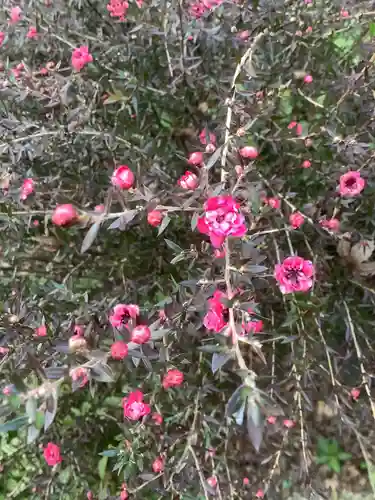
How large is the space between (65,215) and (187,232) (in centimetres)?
88

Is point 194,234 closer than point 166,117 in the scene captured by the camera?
Yes

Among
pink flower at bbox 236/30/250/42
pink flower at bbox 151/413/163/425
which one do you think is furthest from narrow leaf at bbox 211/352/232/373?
pink flower at bbox 236/30/250/42

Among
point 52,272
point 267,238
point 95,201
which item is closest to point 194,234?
point 267,238

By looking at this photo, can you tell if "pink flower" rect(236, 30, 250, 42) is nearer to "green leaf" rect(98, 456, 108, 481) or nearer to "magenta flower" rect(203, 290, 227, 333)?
A: "magenta flower" rect(203, 290, 227, 333)

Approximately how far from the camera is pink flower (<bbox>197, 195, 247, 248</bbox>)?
2.81ft

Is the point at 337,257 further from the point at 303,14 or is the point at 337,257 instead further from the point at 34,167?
the point at 34,167

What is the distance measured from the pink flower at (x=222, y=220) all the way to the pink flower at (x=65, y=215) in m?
0.23

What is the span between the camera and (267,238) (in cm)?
159

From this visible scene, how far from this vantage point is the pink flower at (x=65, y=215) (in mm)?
798

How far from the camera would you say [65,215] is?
0.80m

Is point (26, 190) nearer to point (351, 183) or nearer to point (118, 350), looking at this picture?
point (118, 350)

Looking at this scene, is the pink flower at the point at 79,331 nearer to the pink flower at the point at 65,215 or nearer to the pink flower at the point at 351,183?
the pink flower at the point at 65,215

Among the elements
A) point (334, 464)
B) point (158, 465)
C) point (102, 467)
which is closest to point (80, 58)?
point (158, 465)

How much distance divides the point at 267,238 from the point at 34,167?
2.66 feet
